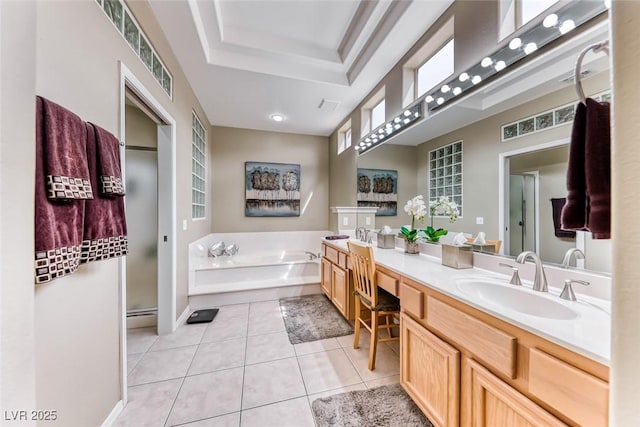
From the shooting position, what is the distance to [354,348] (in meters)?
1.96

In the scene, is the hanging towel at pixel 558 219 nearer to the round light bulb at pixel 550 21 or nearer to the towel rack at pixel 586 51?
the towel rack at pixel 586 51

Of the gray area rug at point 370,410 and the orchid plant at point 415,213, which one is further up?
the orchid plant at point 415,213

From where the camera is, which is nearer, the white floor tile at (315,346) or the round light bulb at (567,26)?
the round light bulb at (567,26)

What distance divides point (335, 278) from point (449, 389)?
1563mm

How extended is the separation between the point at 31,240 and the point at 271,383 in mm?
1562

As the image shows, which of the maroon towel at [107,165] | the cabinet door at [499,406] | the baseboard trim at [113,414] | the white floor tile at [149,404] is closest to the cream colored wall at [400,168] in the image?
the cabinet door at [499,406]

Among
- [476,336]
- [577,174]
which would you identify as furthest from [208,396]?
[577,174]

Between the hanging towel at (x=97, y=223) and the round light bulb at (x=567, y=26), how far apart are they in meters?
2.24

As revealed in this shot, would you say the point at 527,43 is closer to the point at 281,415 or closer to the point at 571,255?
the point at 571,255

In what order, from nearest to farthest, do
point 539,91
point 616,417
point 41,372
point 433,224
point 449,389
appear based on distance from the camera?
1. point 616,417
2. point 41,372
3. point 449,389
4. point 539,91
5. point 433,224

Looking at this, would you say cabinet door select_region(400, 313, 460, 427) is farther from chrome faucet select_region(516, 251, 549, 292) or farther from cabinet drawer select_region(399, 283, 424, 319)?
chrome faucet select_region(516, 251, 549, 292)

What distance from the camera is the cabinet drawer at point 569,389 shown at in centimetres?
60

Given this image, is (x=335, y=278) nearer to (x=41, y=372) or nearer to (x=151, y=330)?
(x=151, y=330)

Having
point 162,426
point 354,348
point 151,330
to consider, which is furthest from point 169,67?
point 354,348
